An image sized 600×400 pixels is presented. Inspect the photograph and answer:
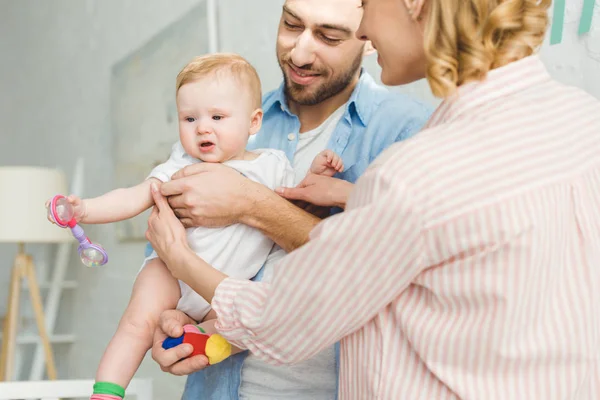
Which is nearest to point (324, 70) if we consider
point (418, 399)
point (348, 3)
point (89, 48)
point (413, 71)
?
point (348, 3)

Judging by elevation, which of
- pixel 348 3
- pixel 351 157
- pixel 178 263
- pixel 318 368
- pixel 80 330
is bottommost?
pixel 80 330

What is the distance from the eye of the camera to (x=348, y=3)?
5.56 ft

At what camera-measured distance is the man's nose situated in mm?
1673

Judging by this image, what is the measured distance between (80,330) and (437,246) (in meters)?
3.83

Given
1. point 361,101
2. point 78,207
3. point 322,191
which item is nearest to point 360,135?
point 361,101

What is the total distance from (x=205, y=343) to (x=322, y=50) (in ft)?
2.42

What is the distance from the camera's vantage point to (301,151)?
5.65ft

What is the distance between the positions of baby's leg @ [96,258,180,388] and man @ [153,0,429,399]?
0.06 meters

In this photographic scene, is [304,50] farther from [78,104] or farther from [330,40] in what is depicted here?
[78,104]

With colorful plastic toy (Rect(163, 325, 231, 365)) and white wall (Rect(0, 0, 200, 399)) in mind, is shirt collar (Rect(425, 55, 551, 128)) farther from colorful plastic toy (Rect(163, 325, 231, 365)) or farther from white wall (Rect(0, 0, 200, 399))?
white wall (Rect(0, 0, 200, 399))

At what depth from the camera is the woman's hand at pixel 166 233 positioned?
54.5 inches

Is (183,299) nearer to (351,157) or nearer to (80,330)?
(351,157)

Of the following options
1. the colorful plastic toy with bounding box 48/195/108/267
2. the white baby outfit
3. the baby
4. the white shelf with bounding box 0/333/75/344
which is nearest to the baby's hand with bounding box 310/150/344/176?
the baby

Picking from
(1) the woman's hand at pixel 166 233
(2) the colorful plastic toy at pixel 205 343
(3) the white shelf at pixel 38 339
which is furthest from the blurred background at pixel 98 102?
(2) the colorful plastic toy at pixel 205 343
